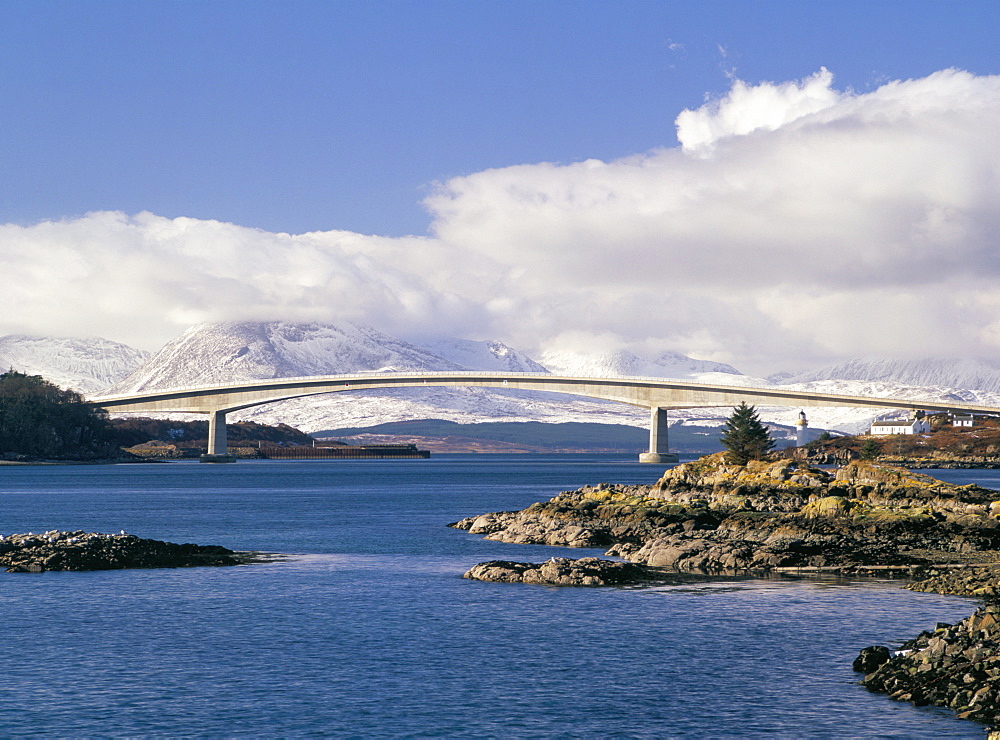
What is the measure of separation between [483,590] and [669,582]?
20.4ft

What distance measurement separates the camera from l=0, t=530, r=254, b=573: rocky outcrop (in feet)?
130

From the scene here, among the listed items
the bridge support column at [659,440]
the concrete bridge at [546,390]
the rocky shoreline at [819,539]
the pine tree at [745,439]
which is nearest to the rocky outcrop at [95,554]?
the rocky shoreline at [819,539]

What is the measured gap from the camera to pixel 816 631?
27.5 m

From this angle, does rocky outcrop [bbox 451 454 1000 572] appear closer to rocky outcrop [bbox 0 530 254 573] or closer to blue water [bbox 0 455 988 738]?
blue water [bbox 0 455 988 738]

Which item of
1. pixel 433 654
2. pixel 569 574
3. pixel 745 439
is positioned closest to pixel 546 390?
pixel 745 439

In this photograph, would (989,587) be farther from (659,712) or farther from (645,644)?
(659,712)

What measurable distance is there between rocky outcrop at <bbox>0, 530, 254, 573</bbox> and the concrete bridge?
131061mm

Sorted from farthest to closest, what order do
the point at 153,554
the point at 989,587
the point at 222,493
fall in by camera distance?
the point at 222,493
the point at 153,554
the point at 989,587

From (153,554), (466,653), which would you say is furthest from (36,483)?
(466,653)

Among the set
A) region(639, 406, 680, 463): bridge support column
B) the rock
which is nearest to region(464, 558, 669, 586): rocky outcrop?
the rock

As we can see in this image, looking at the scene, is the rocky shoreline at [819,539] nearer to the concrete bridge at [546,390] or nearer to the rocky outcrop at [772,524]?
the rocky outcrop at [772,524]

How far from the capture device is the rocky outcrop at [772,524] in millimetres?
40938

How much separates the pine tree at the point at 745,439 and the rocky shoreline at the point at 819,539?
32.2m

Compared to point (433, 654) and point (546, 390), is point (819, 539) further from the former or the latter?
point (546, 390)
